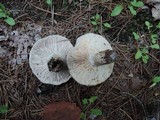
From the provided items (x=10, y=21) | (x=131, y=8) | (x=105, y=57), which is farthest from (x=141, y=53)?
(x=10, y=21)

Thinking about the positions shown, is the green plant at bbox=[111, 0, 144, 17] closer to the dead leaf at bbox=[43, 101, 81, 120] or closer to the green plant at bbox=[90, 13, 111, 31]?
the green plant at bbox=[90, 13, 111, 31]

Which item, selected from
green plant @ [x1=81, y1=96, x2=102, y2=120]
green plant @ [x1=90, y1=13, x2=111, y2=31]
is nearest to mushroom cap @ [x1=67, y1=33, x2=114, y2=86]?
green plant @ [x1=81, y1=96, x2=102, y2=120]

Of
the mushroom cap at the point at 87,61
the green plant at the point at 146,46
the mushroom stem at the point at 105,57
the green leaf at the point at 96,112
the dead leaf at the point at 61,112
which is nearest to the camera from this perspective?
Answer: the mushroom stem at the point at 105,57

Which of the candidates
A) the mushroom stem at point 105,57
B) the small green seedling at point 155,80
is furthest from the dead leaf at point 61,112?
the small green seedling at point 155,80

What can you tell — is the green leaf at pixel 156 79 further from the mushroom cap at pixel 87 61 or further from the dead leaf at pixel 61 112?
the dead leaf at pixel 61 112

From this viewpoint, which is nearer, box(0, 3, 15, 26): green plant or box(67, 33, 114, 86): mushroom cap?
box(67, 33, 114, 86): mushroom cap

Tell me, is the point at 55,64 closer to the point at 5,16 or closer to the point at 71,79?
the point at 71,79

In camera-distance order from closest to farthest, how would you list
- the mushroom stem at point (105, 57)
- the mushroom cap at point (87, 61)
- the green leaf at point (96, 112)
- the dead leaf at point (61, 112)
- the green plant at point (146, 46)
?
1. the mushroom stem at point (105, 57)
2. the mushroom cap at point (87, 61)
3. the dead leaf at point (61, 112)
4. the green leaf at point (96, 112)
5. the green plant at point (146, 46)
